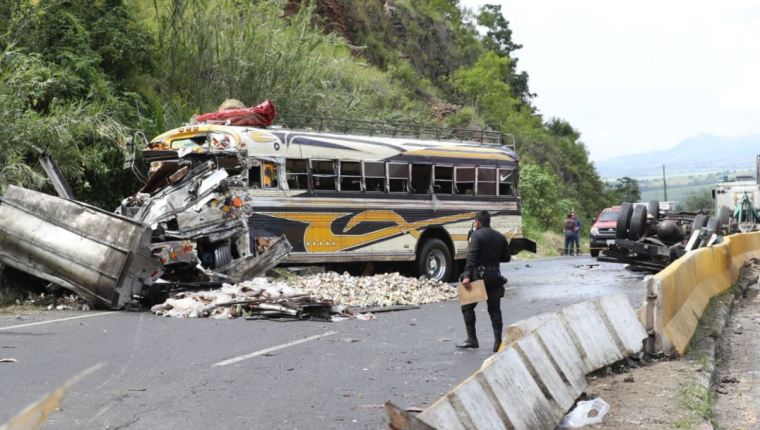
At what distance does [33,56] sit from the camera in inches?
811

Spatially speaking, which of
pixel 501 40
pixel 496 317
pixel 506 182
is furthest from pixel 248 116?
pixel 501 40

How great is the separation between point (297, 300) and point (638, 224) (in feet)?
37.0

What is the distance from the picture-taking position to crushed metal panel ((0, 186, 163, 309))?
1392 cm

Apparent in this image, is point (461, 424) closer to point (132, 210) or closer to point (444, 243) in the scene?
point (132, 210)

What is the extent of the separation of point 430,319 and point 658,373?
5322 millimetres

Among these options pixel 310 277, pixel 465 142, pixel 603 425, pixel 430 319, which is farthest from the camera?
pixel 465 142

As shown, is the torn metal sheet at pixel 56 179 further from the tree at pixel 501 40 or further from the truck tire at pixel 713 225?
the tree at pixel 501 40

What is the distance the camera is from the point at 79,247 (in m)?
14.1

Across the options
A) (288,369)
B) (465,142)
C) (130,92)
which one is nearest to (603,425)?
(288,369)

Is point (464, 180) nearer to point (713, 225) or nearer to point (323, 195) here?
point (323, 195)

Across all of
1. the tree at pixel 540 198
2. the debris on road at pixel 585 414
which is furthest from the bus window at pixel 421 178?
the tree at pixel 540 198

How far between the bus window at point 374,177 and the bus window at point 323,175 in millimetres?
927

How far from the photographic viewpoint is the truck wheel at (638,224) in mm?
22578

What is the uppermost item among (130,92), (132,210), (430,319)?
(130,92)
